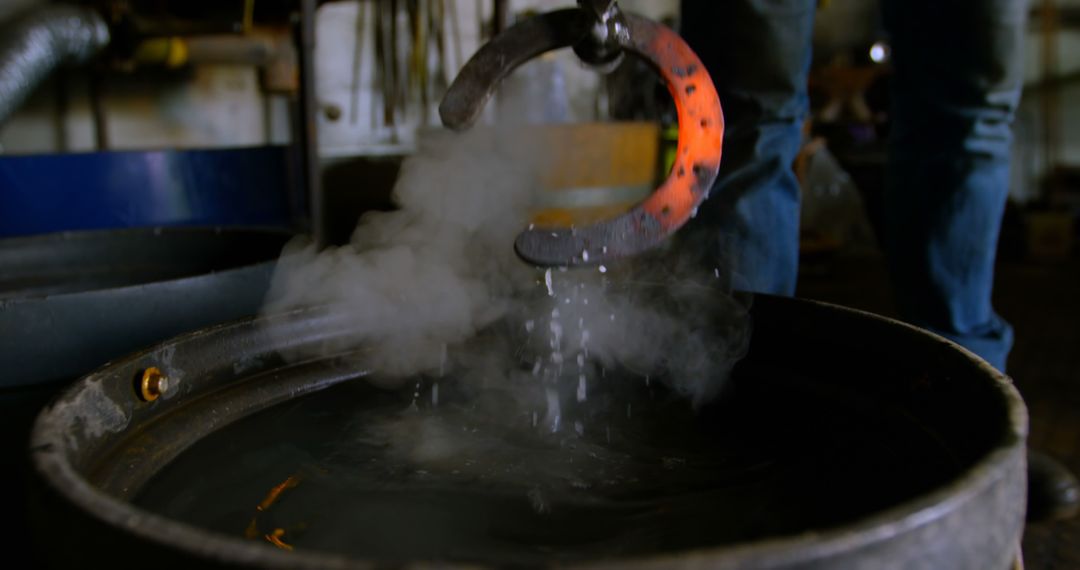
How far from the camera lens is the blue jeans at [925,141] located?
1.62 metres

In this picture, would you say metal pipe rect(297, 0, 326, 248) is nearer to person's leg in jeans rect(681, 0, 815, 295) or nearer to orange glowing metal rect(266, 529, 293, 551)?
person's leg in jeans rect(681, 0, 815, 295)

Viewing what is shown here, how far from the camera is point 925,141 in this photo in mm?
1720

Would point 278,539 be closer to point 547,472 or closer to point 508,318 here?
point 547,472

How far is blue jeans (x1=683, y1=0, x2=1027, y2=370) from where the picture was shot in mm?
1623

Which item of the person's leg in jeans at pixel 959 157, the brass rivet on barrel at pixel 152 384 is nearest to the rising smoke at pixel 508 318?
the brass rivet on barrel at pixel 152 384

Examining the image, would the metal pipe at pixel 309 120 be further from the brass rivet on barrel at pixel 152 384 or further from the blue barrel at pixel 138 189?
the brass rivet on barrel at pixel 152 384

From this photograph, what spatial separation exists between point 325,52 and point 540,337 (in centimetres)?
328

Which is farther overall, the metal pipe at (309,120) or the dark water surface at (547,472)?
the metal pipe at (309,120)

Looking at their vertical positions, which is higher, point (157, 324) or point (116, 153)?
A: point (116, 153)

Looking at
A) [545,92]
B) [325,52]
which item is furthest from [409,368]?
[325,52]

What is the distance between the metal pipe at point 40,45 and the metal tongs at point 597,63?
244 centimetres

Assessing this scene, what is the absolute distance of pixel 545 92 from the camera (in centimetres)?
384

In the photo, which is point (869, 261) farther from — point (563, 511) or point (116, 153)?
point (563, 511)

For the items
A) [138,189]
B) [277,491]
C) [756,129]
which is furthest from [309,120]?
[277,491]
